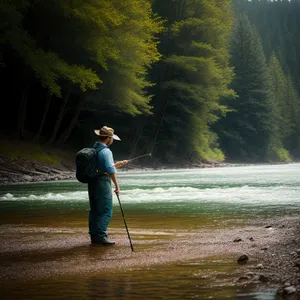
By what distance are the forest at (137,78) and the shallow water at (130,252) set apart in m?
12.5

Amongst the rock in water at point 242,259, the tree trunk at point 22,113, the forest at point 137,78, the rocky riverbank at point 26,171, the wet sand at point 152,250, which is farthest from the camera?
the tree trunk at point 22,113

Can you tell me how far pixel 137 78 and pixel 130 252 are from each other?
26.4 metres

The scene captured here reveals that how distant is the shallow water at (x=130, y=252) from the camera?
445 cm

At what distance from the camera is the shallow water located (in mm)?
4453

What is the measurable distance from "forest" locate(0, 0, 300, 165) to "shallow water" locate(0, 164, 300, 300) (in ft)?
41.1

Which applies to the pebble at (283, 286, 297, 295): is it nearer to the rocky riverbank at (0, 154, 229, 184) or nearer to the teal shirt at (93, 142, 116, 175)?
the teal shirt at (93, 142, 116, 175)

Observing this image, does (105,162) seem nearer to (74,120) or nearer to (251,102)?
(74,120)

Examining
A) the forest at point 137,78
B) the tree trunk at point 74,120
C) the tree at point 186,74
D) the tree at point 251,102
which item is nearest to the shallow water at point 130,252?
the forest at point 137,78

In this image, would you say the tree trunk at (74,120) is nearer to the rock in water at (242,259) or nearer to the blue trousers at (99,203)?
the blue trousers at (99,203)

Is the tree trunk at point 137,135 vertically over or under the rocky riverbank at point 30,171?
over

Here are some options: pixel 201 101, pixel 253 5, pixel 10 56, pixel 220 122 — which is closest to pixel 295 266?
pixel 10 56

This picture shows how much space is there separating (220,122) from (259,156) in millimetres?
6261

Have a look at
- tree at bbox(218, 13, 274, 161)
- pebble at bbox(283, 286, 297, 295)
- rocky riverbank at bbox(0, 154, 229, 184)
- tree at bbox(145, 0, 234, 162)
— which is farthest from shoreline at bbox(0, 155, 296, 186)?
tree at bbox(218, 13, 274, 161)

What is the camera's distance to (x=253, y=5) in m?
191
